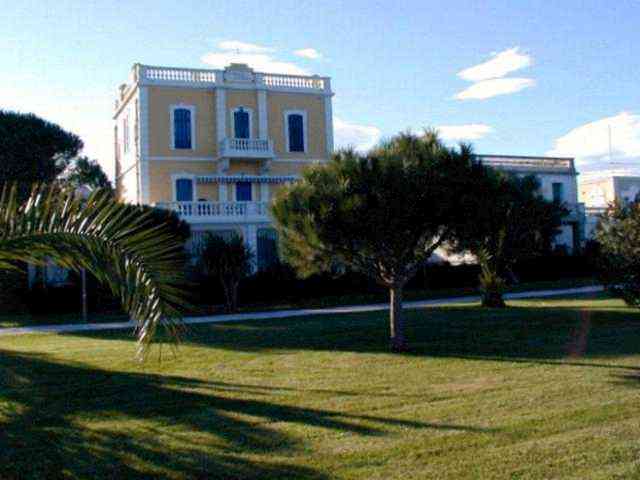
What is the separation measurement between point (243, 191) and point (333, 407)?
93.6 feet

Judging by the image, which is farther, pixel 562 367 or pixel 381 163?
pixel 381 163

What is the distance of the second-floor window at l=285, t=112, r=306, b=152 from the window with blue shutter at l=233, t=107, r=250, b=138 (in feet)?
7.12

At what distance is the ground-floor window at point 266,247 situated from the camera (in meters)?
31.2

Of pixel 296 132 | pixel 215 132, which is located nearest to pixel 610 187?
pixel 296 132

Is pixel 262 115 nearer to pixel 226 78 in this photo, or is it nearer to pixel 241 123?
pixel 241 123

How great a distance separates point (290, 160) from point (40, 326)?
63.5 ft

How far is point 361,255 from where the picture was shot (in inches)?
515

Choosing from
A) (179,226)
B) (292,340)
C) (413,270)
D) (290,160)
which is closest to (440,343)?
(413,270)

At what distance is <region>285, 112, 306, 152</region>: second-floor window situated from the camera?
3753 centimetres

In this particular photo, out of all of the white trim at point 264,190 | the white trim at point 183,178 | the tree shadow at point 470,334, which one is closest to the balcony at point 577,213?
the white trim at point 264,190

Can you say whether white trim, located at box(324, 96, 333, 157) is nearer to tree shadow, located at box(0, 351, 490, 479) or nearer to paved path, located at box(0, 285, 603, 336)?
paved path, located at box(0, 285, 603, 336)

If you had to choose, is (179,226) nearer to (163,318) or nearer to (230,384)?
(230,384)

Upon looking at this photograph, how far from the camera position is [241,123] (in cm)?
3653

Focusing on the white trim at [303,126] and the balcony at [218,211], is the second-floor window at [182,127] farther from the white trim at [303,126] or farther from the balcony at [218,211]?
the balcony at [218,211]
